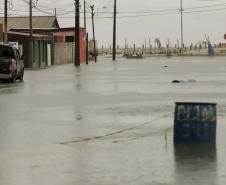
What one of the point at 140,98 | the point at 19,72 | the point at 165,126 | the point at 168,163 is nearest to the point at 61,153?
the point at 168,163

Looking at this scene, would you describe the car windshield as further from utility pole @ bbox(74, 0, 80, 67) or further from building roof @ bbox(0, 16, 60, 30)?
building roof @ bbox(0, 16, 60, 30)

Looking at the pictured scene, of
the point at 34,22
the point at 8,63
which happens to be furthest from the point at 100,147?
the point at 34,22

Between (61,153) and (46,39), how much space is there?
63728 millimetres

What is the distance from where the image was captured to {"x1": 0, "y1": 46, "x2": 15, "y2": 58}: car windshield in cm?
3615

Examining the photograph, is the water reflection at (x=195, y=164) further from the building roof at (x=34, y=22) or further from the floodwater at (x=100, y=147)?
the building roof at (x=34, y=22)

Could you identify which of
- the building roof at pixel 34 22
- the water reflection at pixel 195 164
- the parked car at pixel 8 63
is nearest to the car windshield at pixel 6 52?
the parked car at pixel 8 63

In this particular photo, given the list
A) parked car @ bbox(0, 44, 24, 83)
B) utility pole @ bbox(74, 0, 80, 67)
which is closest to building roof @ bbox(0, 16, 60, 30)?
utility pole @ bbox(74, 0, 80, 67)

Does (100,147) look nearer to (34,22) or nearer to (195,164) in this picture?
(195,164)

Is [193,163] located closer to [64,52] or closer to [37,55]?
[37,55]

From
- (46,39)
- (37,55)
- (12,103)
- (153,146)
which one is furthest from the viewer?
(46,39)

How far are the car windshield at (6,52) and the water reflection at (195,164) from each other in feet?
81.1

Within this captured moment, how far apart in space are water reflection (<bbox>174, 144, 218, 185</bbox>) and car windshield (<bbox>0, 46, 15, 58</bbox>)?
81.1ft

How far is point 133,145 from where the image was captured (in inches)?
497

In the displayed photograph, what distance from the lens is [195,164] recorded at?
409 inches
